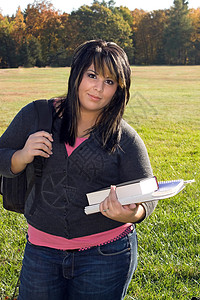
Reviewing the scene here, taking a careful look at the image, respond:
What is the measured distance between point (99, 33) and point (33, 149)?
2014 inches

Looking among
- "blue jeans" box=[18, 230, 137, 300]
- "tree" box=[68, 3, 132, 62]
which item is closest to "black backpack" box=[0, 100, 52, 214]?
"blue jeans" box=[18, 230, 137, 300]

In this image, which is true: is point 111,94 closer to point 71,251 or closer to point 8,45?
point 71,251

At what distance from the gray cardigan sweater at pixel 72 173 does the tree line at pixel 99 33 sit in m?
40.5

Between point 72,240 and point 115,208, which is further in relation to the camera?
point 72,240

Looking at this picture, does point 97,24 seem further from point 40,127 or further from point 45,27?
point 40,127

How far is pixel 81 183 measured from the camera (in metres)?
1.74

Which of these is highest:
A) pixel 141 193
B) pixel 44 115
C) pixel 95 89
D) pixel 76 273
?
pixel 95 89

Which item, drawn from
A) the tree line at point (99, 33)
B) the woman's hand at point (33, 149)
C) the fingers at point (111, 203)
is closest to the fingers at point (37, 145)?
the woman's hand at point (33, 149)

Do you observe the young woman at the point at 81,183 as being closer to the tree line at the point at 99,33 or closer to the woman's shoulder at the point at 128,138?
the woman's shoulder at the point at 128,138

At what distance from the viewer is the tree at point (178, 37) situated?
5634cm

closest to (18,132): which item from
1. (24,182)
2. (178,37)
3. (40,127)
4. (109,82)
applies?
(40,127)

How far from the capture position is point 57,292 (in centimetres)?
172

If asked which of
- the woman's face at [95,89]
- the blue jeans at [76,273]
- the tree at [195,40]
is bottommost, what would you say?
the blue jeans at [76,273]

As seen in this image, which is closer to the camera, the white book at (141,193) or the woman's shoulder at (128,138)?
the white book at (141,193)
